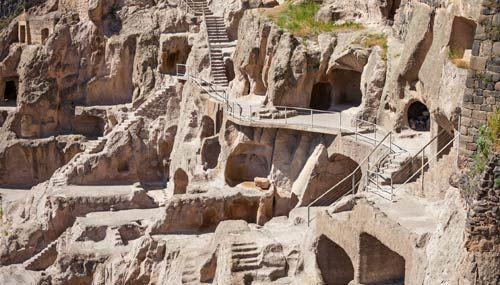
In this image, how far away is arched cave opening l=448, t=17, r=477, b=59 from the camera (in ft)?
66.0

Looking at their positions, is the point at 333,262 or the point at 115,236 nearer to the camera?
the point at 333,262

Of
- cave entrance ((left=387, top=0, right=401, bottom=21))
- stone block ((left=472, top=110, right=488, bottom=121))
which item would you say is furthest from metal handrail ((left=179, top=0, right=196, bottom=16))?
stone block ((left=472, top=110, right=488, bottom=121))

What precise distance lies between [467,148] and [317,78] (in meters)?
17.4

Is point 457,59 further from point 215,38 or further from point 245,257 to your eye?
point 215,38

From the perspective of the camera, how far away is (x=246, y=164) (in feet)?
104

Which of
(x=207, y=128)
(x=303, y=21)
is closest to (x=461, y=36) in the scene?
(x=303, y=21)

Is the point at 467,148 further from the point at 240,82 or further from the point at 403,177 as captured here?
the point at 240,82

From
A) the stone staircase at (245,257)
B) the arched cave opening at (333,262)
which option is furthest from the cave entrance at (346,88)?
the arched cave opening at (333,262)

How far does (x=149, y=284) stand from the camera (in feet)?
82.5

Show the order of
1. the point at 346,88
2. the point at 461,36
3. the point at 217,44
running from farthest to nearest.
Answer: the point at 217,44
the point at 346,88
the point at 461,36

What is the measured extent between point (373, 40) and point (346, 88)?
3.74 meters

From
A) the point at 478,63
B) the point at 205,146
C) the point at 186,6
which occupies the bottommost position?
the point at 205,146

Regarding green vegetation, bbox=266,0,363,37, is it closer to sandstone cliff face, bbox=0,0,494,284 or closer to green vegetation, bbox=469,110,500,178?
sandstone cliff face, bbox=0,0,494,284

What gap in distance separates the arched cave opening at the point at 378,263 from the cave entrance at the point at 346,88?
13.4 m
